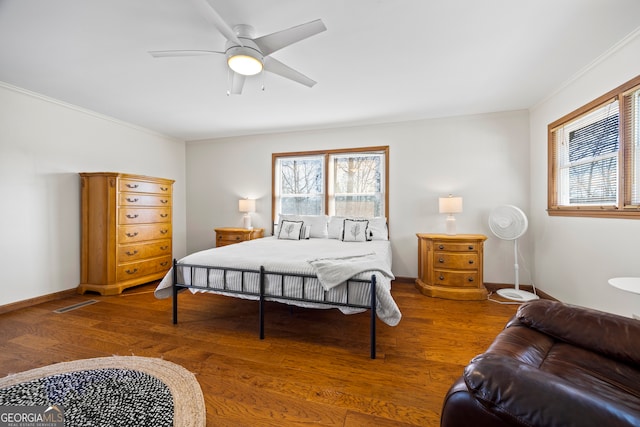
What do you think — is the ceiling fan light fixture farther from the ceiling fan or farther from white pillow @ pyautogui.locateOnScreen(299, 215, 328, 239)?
white pillow @ pyautogui.locateOnScreen(299, 215, 328, 239)

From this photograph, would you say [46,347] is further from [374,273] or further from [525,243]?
[525,243]

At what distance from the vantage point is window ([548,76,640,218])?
212cm

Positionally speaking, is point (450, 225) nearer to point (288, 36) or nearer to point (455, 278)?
point (455, 278)

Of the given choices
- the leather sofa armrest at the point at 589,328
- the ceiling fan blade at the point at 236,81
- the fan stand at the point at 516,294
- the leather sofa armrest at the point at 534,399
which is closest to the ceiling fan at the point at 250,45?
the ceiling fan blade at the point at 236,81

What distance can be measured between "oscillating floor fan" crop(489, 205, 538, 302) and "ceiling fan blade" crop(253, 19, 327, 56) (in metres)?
3.08

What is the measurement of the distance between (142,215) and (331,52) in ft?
11.3

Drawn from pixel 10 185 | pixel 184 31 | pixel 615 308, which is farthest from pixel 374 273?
pixel 10 185

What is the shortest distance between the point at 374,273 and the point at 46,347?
2.74 metres

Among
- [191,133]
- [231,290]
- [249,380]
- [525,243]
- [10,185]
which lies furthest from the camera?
[191,133]

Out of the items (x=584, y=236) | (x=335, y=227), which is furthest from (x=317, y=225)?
(x=584, y=236)

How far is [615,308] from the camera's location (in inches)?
86.4

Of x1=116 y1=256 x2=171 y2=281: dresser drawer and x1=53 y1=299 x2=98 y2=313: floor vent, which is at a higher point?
x1=116 y1=256 x2=171 y2=281: dresser drawer

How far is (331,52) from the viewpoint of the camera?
88.4 inches

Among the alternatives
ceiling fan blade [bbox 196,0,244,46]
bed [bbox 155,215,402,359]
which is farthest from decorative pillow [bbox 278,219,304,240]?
ceiling fan blade [bbox 196,0,244,46]
